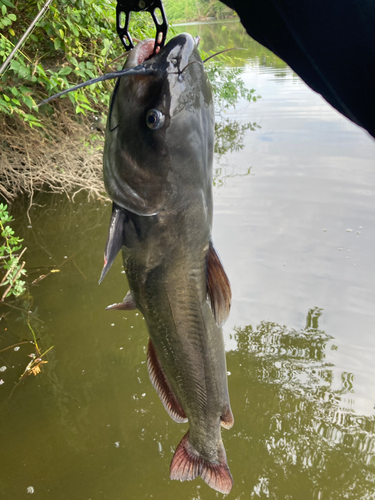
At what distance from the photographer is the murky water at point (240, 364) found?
7.79 ft

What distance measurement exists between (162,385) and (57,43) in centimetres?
353

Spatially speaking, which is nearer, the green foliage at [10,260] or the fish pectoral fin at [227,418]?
the fish pectoral fin at [227,418]

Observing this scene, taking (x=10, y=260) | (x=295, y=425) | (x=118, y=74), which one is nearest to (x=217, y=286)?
(x=118, y=74)

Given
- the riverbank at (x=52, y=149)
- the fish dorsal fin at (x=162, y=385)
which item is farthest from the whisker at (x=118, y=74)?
the riverbank at (x=52, y=149)

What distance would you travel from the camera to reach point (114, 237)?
37.8 inches

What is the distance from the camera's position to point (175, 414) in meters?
1.41

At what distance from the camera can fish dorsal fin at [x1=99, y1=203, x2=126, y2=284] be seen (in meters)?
0.94

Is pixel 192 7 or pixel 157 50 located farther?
pixel 192 7

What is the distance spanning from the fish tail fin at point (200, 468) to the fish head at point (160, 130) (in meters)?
1.04

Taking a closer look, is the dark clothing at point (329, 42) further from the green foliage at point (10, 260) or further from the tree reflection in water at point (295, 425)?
the green foliage at point (10, 260)

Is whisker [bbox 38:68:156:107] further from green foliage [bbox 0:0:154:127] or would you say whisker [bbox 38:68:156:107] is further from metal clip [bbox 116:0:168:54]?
green foliage [bbox 0:0:154:127]

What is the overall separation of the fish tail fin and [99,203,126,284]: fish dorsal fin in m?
0.91

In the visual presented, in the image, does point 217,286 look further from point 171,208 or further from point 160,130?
point 160,130

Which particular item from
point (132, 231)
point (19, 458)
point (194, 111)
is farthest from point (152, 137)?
point (19, 458)
